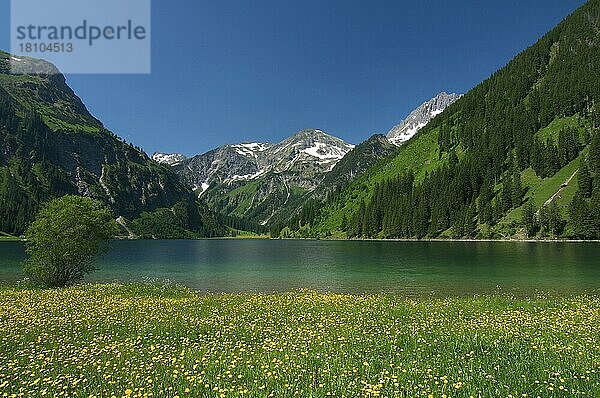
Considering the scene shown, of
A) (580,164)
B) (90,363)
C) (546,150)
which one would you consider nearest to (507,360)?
(90,363)

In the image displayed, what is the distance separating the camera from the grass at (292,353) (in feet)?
32.0

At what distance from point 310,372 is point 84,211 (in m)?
40.9

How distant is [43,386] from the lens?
10312 millimetres

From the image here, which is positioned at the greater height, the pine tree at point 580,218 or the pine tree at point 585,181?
the pine tree at point 585,181

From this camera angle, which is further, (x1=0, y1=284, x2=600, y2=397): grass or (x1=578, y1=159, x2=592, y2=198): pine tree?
(x1=578, y1=159, x2=592, y2=198): pine tree

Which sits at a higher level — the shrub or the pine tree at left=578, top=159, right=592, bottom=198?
the pine tree at left=578, top=159, right=592, bottom=198

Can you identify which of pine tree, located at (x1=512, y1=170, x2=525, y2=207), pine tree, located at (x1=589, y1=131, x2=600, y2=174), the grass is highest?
pine tree, located at (x1=589, y1=131, x2=600, y2=174)

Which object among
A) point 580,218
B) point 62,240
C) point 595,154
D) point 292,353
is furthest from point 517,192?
point 292,353

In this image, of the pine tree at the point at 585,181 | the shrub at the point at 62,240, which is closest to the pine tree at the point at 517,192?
the pine tree at the point at 585,181

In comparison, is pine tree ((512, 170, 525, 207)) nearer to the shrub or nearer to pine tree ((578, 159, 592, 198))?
pine tree ((578, 159, 592, 198))

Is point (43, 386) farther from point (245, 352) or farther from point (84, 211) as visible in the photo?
point (84, 211)

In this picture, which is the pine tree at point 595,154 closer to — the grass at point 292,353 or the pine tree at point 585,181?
the pine tree at point 585,181

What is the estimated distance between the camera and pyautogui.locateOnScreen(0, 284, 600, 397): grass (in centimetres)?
976

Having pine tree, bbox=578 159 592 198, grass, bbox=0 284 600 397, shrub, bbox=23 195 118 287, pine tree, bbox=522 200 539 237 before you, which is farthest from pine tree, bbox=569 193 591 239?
shrub, bbox=23 195 118 287
